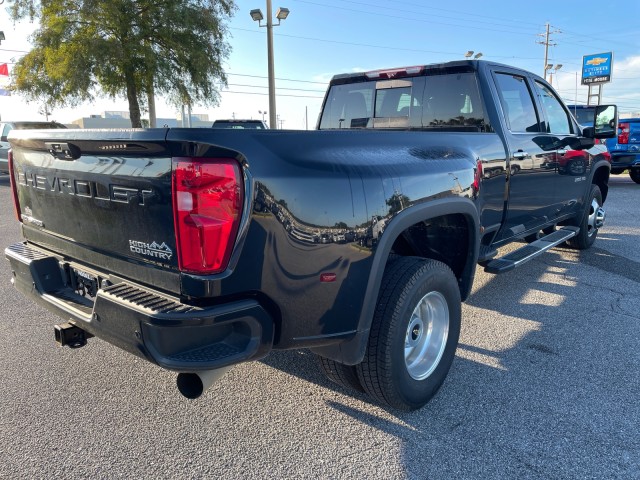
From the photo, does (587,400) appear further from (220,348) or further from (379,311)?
(220,348)

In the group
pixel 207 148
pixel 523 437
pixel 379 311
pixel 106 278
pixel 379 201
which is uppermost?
pixel 207 148

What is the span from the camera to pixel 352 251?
224 cm

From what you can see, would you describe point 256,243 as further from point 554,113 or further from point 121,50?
point 121,50

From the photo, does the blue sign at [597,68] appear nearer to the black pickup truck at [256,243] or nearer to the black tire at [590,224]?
the black tire at [590,224]

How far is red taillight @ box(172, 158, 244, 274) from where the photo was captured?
190cm

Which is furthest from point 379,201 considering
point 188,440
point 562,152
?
point 562,152

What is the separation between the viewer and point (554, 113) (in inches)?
196

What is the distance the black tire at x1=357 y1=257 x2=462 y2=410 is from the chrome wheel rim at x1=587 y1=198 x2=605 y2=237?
4154 mm

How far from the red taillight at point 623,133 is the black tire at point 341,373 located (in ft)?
45.8

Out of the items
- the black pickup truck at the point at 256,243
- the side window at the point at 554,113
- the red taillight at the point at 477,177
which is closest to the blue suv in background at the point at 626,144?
the side window at the point at 554,113

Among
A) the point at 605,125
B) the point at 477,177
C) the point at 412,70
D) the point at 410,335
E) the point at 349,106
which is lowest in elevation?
the point at 410,335

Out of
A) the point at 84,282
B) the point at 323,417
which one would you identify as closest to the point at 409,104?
the point at 323,417

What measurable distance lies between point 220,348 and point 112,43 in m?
20.7

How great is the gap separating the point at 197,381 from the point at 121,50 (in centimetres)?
2053
